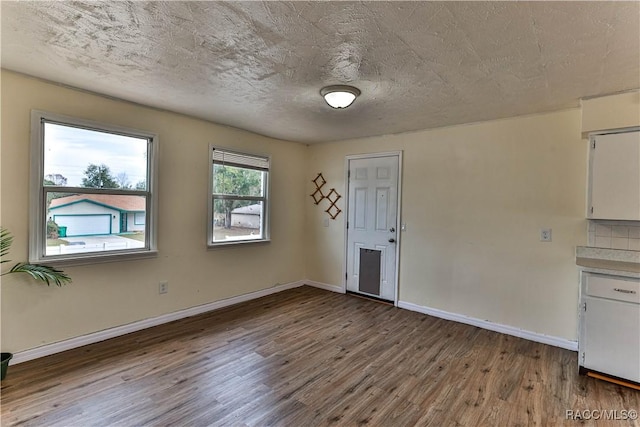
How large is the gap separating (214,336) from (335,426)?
5.49 feet

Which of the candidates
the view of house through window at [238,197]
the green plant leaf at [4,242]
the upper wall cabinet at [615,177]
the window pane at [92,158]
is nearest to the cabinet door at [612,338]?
the upper wall cabinet at [615,177]

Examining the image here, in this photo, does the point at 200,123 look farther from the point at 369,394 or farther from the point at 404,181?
the point at 369,394

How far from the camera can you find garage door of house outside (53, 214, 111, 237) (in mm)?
2764

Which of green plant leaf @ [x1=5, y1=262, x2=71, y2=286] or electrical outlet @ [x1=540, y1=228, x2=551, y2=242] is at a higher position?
electrical outlet @ [x1=540, y1=228, x2=551, y2=242]

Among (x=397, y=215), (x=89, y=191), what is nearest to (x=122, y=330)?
(x=89, y=191)

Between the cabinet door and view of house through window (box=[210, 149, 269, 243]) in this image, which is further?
view of house through window (box=[210, 149, 269, 243])

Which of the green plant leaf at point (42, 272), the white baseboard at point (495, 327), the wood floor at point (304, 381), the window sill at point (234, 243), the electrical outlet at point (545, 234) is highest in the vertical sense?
the electrical outlet at point (545, 234)

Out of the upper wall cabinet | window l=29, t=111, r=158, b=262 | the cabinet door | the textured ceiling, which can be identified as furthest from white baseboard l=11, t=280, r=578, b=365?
the textured ceiling

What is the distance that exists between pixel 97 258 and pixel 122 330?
30.4 inches

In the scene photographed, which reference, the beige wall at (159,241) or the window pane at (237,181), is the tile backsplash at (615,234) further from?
the window pane at (237,181)

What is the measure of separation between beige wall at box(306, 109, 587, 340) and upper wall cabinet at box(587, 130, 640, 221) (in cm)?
25

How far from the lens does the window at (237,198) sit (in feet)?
12.9

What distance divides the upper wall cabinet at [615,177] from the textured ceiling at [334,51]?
44 cm

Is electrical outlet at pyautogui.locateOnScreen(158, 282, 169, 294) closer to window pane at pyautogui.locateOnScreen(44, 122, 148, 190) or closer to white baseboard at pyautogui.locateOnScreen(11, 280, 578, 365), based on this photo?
white baseboard at pyautogui.locateOnScreen(11, 280, 578, 365)
